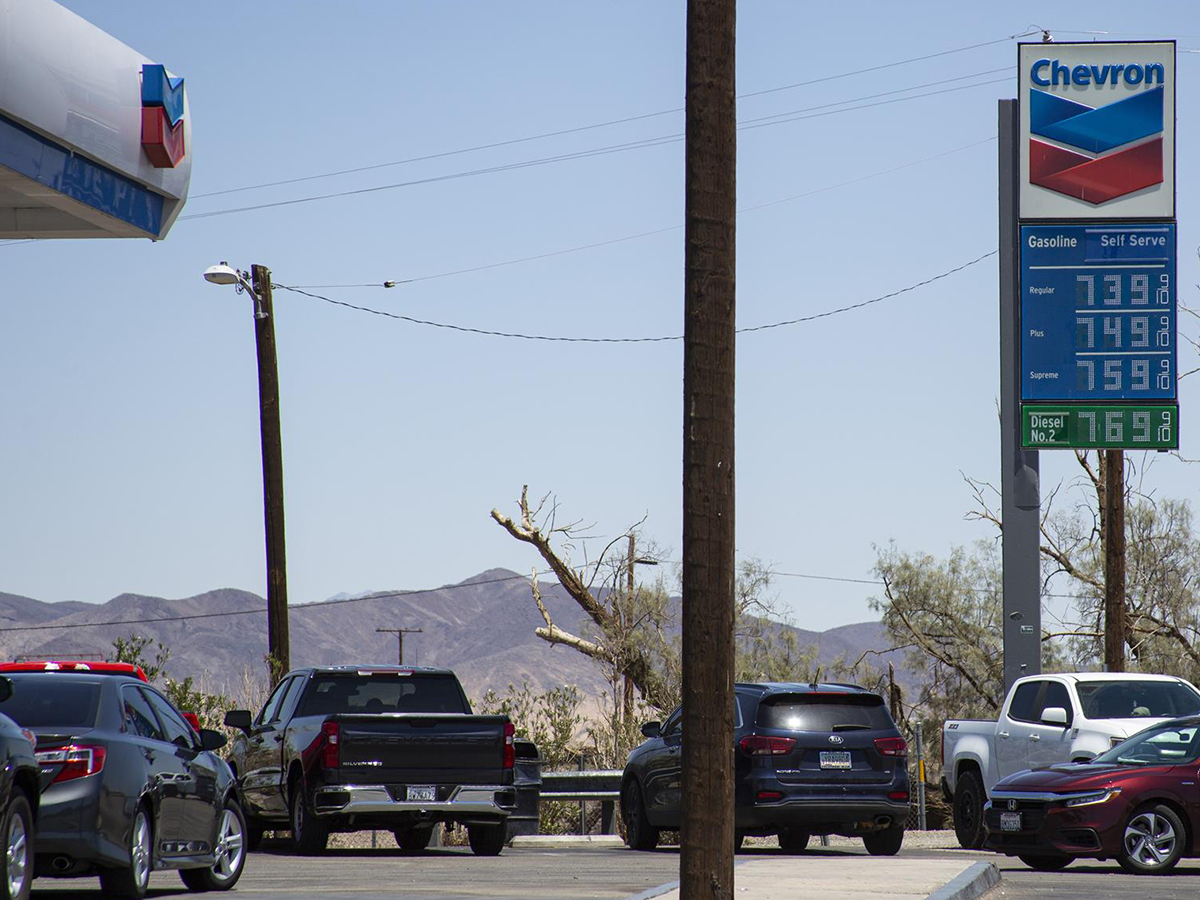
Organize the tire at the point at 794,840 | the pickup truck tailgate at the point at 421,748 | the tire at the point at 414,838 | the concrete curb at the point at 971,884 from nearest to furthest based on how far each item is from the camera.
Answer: the concrete curb at the point at 971,884 < the pickup truck tailgate at the point at 421,748 < the tire at the point at 414,838 < the tire at the point at 794,840

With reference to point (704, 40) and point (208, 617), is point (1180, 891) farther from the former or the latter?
point (208, 617)

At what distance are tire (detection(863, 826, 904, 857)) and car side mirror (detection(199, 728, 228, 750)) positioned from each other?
799cm

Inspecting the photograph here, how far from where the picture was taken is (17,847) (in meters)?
11.4

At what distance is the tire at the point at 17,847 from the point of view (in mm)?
11141

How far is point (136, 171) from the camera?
61.3ft

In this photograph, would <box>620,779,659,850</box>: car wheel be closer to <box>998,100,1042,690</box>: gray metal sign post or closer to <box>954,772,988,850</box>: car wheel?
<box>954,772,988,850</box>: car wheel

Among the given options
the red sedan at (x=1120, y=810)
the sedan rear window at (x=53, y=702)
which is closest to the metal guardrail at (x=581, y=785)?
the red sedan at (x=1120, y=810)

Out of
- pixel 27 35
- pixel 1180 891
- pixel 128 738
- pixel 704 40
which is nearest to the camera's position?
pixel 704 40

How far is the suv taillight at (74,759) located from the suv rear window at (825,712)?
27.8 feet

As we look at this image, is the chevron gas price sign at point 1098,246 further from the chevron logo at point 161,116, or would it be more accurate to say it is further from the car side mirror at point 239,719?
the chevron logo at point 161,116

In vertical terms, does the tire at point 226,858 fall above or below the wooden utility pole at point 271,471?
below

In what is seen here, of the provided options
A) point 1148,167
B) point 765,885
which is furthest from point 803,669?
point 765,885

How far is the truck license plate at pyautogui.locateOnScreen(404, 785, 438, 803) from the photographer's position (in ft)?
60.5

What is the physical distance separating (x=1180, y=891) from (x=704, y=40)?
8.24 meters
